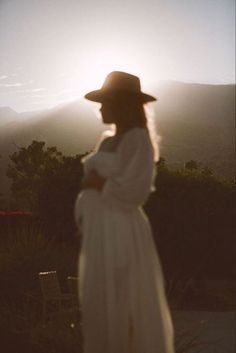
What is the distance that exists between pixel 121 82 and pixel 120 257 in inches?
37.3

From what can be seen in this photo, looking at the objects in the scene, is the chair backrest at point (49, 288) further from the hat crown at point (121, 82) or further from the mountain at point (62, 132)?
the mountain at point (62, 132)

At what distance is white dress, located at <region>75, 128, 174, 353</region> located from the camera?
3.19 meters

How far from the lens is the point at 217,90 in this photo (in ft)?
287

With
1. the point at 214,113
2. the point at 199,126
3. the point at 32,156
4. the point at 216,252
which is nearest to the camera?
the point at 216,252

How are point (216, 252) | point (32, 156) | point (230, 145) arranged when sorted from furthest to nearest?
1. point (230, 145)
2. point (32, 156)
3. point (216, 252)

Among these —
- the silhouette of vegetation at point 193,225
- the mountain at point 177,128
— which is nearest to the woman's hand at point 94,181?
the silhouette of vegetation at point 193,225

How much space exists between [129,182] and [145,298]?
2.04 ft

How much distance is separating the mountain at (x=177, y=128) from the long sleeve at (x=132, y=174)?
141ft

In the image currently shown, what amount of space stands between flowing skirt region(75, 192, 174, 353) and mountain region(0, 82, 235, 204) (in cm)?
4297

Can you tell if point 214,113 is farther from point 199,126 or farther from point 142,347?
point 142,347

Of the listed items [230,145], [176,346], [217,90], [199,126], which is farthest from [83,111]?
[176,346]

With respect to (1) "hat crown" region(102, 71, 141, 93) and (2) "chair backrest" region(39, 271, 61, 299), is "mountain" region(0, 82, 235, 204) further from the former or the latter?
(1) "hat crown" region(102, 71, 141, 93)

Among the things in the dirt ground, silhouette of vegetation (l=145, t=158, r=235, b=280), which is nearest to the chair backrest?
the dirt ground

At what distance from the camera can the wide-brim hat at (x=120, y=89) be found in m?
3.33
